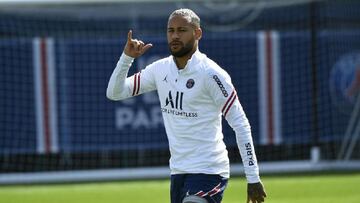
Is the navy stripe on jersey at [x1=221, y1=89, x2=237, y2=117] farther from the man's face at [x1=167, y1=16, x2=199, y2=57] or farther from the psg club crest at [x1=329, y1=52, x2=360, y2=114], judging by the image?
the psg club crest at [x1=329, y1=52, x2=360, y2=114]

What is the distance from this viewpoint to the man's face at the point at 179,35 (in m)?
6.11

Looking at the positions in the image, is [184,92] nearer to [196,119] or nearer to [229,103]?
[196,119]

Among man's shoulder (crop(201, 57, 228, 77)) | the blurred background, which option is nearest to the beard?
man's shoulder (crop(201, 57, 228, 77))

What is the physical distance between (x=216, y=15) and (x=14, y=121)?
3.71 m

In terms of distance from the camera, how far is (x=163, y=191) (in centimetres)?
1203

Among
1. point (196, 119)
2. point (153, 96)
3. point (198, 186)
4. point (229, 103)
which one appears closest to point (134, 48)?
point (196, 119)

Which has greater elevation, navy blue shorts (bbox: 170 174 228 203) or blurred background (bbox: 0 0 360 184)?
blurred background (bbox: 0 0 360 184)

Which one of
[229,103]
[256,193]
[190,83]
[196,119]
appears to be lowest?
[256,193]

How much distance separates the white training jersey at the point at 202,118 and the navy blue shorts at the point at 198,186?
0.12ft

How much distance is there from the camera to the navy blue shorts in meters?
6.00

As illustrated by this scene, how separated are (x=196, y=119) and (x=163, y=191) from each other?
19.8 ft

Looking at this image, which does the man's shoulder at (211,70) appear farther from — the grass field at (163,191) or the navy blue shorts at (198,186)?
the grass field at (163,191)

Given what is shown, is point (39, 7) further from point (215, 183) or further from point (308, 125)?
point (215, 183)

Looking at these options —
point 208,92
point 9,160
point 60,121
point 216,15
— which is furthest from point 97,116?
point 208,92
